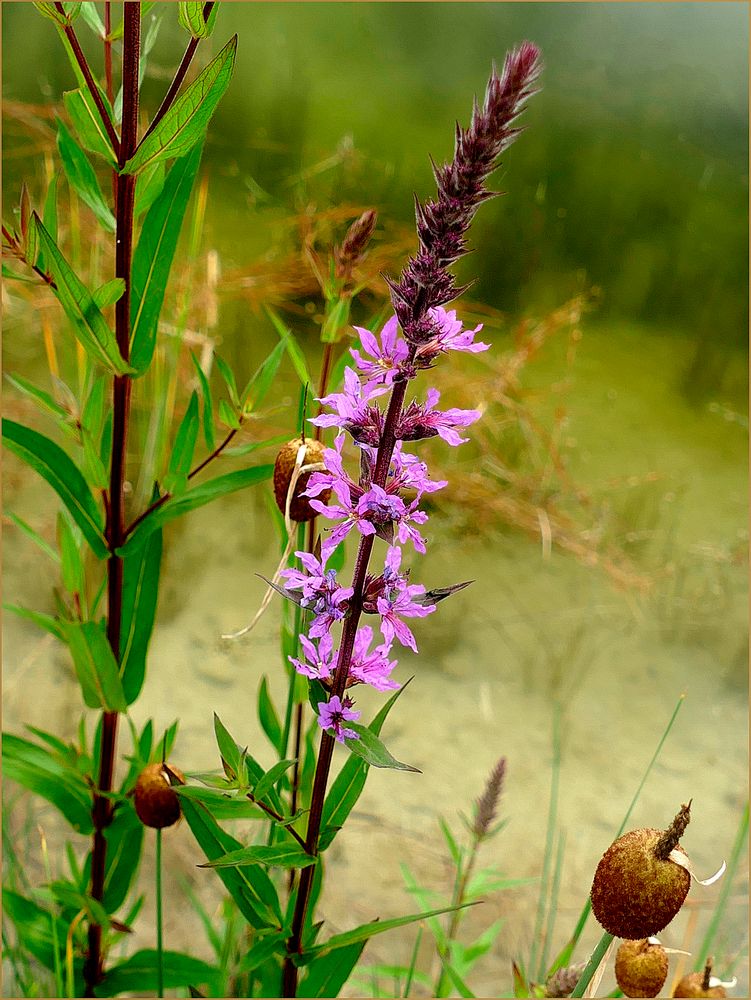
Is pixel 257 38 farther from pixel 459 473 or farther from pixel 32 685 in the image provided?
pixel 32 685

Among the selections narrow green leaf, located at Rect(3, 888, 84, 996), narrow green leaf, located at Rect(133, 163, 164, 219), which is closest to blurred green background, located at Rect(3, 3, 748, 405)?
narrow green leaf, located at Rect(133, 163, 164, 219)

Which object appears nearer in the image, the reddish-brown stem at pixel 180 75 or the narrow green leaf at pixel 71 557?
the reddish-brown stem at pixel 180 75

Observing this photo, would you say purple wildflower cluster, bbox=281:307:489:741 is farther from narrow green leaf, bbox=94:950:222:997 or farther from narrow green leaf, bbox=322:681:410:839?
narrow green leaf, bbox=94:950:222:997

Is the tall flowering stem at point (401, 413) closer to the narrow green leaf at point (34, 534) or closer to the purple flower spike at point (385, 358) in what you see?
the purple flower spike at point (385, 358)

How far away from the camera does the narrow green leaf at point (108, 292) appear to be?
0.89 ft

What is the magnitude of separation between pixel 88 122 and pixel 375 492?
15 centimetres

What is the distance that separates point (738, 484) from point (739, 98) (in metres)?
0.41

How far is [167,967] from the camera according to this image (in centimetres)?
39

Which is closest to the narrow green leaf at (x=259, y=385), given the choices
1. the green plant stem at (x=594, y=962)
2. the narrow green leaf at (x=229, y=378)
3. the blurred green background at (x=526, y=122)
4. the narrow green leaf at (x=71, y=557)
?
the narrow green leaf at (x=229, y=378)

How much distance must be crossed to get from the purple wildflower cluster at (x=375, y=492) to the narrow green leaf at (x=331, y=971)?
15 centimetres

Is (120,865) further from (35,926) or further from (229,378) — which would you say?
(229,378)

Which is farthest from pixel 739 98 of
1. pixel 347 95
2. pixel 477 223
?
pixel 347 95

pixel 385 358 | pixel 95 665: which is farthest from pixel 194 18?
pixel 95 665

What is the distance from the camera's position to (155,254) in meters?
0.30
